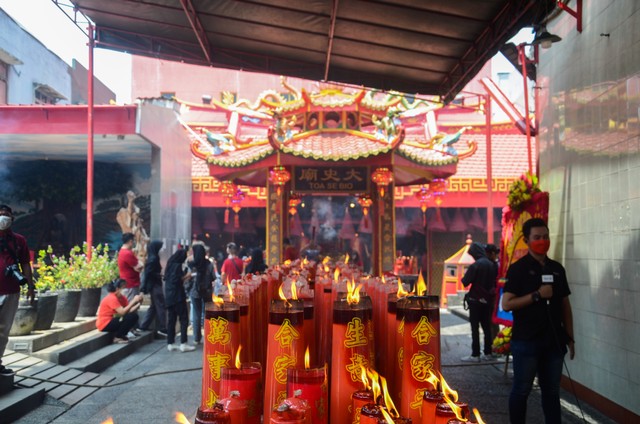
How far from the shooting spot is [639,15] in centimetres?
446

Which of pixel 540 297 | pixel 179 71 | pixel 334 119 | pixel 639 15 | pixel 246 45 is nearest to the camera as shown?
pixel 540 297

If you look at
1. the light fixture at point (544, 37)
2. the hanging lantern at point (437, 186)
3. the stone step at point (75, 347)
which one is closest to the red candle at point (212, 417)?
the light fixture at point (544, 37)

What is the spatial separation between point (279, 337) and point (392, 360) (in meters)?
0.60

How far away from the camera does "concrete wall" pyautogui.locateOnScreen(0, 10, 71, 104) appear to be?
13635 mm

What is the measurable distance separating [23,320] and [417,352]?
6.23 metres

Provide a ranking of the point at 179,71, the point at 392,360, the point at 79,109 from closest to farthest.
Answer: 1. the point at 392,360
2. the point at 79,109
3. the point at 179,71

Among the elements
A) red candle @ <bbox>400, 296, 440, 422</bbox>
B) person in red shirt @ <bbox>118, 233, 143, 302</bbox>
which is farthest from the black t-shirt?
person in red shirt @ <bbox>118, 233, 143, 302</bbox>

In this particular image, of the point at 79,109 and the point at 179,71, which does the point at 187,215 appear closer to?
the point at 79,109

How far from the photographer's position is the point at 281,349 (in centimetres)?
194

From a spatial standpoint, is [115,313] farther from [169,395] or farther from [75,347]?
[169,395]

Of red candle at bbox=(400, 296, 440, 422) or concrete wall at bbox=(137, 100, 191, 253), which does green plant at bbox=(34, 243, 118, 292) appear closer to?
concrete wall at bbox=(137, 100, 191, 253)

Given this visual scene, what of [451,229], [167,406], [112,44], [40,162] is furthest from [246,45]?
[451,229]

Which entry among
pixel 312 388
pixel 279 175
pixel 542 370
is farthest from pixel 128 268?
pixel 312 388

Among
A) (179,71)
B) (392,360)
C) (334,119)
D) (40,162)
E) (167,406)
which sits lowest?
(167,406)
